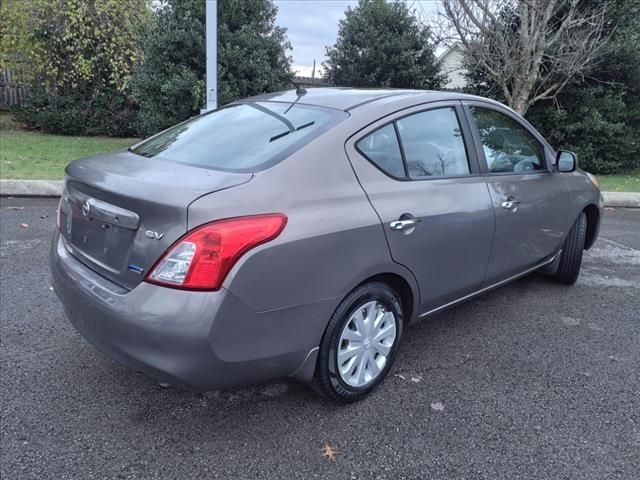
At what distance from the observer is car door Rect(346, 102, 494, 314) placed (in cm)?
263

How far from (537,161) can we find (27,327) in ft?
12.4

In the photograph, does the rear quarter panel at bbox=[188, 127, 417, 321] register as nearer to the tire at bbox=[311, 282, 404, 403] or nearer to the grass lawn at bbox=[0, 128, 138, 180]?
the tire at bbox=[311, 282, 404, 403]

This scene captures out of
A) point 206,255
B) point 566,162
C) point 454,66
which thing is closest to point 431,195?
point 206,255

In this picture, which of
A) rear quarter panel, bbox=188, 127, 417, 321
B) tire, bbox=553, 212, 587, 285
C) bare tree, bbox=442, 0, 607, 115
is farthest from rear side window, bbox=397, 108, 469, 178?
bare tree, bbox=442, 0, 607, 115

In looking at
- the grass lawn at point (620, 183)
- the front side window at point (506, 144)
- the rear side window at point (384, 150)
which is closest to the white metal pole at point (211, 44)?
the front side window at point (506, 144)

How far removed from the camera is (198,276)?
6.63ft

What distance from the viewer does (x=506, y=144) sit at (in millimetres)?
3643

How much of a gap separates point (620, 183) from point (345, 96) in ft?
31.5

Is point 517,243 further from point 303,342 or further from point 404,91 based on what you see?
point 303,342

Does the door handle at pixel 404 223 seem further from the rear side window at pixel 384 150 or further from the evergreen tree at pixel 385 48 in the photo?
the evergreen tree at pixel 385 48

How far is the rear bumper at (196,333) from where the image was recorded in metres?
2.03

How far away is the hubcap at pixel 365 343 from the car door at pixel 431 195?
29 cm

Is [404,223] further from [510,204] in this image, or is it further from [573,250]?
[573,250]

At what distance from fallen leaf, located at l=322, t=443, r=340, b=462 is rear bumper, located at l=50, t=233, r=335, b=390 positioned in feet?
1.15
